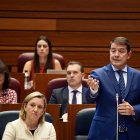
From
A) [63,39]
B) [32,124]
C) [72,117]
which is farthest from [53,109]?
[63,39]

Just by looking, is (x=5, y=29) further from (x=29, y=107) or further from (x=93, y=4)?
(x=29, y=107)

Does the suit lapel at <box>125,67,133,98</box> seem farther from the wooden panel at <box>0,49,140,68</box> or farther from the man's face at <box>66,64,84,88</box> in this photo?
the wooden panel at <box>0,49,140,68</box>

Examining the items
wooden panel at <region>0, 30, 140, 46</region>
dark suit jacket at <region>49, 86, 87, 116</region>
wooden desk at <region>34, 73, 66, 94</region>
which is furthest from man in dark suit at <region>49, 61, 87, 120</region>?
wooden panel at <region>0, 30, 140, 46</region>

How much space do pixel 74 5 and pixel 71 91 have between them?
1.70m

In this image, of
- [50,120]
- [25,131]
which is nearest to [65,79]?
[50,120]

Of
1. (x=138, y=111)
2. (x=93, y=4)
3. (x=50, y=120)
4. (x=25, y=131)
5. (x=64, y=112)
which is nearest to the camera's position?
(x=138, y=111)

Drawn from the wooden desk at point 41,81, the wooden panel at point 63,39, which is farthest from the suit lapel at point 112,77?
→ the wooden panel at point 63,39

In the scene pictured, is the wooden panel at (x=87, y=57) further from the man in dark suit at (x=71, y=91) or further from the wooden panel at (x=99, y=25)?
the man in dark suit at (x=71, y=91)

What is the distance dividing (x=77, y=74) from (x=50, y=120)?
70 centimetres

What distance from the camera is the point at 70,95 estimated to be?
9.53 feet

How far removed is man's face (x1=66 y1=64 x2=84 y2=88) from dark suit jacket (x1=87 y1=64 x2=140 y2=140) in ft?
3.13

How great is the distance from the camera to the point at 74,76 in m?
2.90

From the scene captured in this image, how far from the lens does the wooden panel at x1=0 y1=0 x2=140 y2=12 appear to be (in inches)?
174

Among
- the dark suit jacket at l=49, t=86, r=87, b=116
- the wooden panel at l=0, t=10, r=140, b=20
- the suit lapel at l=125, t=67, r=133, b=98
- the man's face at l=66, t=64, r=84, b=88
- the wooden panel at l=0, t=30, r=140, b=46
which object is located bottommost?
the dark suit jacket at l=49, t=86, r=87, b=116
